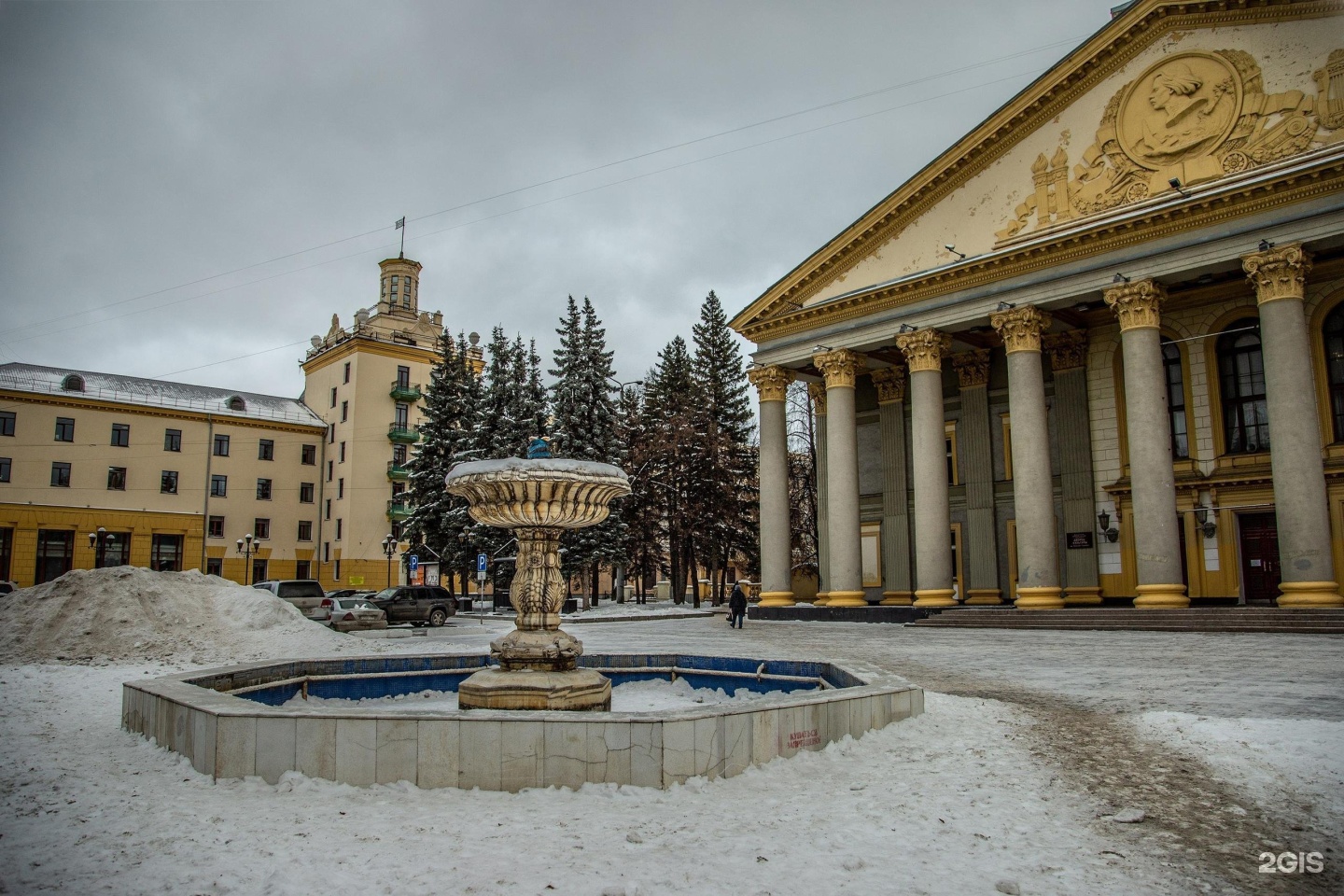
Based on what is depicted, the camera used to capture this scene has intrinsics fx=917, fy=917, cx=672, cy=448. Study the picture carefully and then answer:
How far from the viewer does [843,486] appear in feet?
99.8

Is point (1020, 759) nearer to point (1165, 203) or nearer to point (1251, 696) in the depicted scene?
point (1251, 696)

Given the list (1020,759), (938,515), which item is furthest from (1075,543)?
(1020,759)

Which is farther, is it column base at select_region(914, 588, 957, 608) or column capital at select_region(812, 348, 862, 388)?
column capital at select_region(812, 348, 862, 388)

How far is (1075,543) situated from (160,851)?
27.9m

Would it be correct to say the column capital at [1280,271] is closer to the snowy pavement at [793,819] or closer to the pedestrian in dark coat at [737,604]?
the pedestrian in dark coat at [737,604]

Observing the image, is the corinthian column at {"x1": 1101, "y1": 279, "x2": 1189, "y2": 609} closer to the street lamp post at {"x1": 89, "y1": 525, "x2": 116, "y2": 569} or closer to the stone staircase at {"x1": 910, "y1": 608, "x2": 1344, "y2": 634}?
the stone staircase at {"x1": 910, "y1": 608, "x2": 1344, "y2": 634}

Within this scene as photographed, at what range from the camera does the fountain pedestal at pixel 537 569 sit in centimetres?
872

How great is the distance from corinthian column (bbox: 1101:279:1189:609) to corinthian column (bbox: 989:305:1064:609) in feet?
8.01

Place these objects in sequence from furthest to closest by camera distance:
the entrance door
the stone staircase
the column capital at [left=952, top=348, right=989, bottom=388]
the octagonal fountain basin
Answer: the column capital at [left=952, top=348, right=989, bottom=388], the entrance door, the stone staircase, the octagonal fountain basin

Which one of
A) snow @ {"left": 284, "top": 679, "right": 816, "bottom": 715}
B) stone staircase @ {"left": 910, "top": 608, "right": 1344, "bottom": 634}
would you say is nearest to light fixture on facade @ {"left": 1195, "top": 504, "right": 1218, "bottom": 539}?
stone staircase @ {"left": 910, "top": 608, "right": 1344, "bottom": 634}

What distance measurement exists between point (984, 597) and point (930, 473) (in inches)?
202

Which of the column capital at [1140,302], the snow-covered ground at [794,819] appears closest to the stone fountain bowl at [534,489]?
the snow-covered ground at [794,819]

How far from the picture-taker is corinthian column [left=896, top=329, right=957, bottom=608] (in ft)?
91.9

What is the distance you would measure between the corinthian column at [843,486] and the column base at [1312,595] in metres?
11.9
